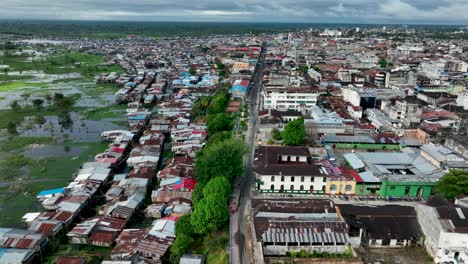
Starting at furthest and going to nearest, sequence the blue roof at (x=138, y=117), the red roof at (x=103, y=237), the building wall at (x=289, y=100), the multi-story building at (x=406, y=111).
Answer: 1. the building wall at (x=289, y=100)
2. the blue roof at (x=138, y=117)
3. the multi-story building at (x=406, y=111)
4. the red roof at (x=103, y=237)

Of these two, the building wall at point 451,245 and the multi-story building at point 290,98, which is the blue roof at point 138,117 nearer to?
the multi-story building at point 290,98

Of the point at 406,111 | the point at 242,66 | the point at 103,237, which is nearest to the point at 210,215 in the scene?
the point at 103,237

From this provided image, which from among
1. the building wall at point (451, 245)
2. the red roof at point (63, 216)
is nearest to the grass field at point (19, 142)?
the red roof at point (63, 216)

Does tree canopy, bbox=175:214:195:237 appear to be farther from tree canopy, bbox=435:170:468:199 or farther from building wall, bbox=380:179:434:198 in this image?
tree canopy, bbox=435:170:468:199

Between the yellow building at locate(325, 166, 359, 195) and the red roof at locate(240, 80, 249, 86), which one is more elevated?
the red roof at locate(240, 80, 249, 86)

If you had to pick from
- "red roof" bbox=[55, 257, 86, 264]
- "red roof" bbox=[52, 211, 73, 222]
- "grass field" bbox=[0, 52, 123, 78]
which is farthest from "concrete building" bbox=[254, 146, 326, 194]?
"grass field" bbox=[0, 52, 123, 78]

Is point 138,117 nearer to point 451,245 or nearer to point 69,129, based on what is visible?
point 69,129
